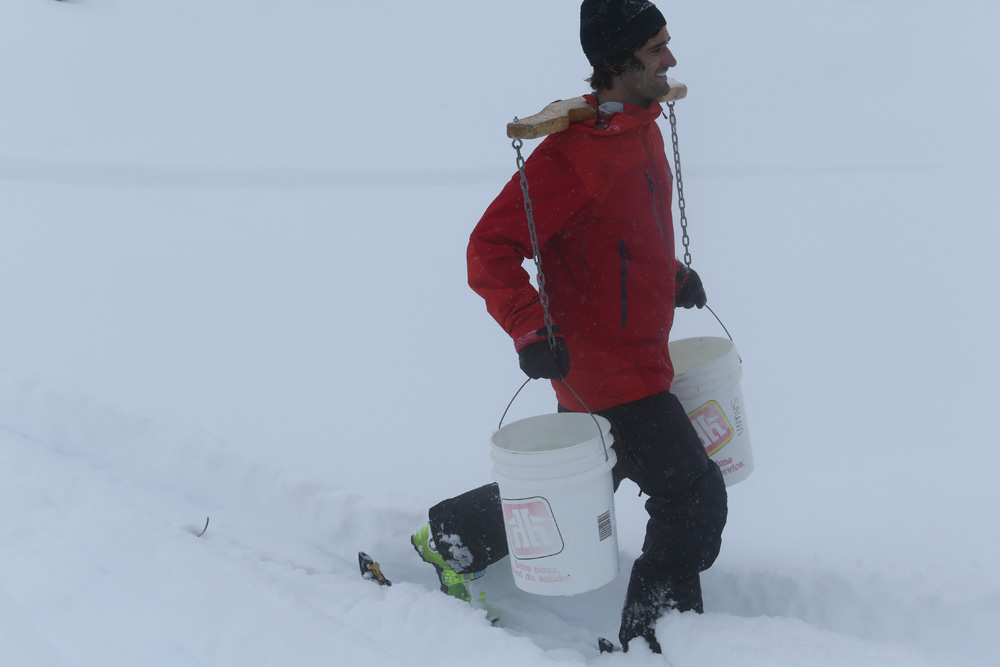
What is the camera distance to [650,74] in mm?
2164

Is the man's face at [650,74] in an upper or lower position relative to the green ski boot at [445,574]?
upper

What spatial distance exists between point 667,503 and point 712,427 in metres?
0.32

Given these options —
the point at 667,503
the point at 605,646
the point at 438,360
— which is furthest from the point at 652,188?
the point at 438,360

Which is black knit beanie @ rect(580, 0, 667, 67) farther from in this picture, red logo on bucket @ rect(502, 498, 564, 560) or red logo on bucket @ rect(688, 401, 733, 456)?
red logo on bucket @ rect(502, 498, 564, 560)

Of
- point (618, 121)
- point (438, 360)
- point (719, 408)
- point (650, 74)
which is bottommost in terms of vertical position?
point (438, 360)

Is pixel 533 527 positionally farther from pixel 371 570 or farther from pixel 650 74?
pixel 650 74

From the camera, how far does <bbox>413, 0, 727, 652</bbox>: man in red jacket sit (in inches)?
81.2

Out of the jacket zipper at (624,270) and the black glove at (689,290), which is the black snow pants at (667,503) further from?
the black glove at (689,290)

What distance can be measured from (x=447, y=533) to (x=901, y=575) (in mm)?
1350

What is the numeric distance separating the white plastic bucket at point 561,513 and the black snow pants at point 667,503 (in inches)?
4.0

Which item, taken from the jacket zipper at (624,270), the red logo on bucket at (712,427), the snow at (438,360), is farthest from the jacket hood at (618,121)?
the snow at (438,360)

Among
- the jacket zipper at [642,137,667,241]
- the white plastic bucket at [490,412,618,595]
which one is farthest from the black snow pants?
the jacket zipper at [642,137,667,241]

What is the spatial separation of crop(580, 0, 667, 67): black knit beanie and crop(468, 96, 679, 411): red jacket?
146 mm

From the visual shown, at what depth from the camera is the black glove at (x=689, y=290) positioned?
2.63m
